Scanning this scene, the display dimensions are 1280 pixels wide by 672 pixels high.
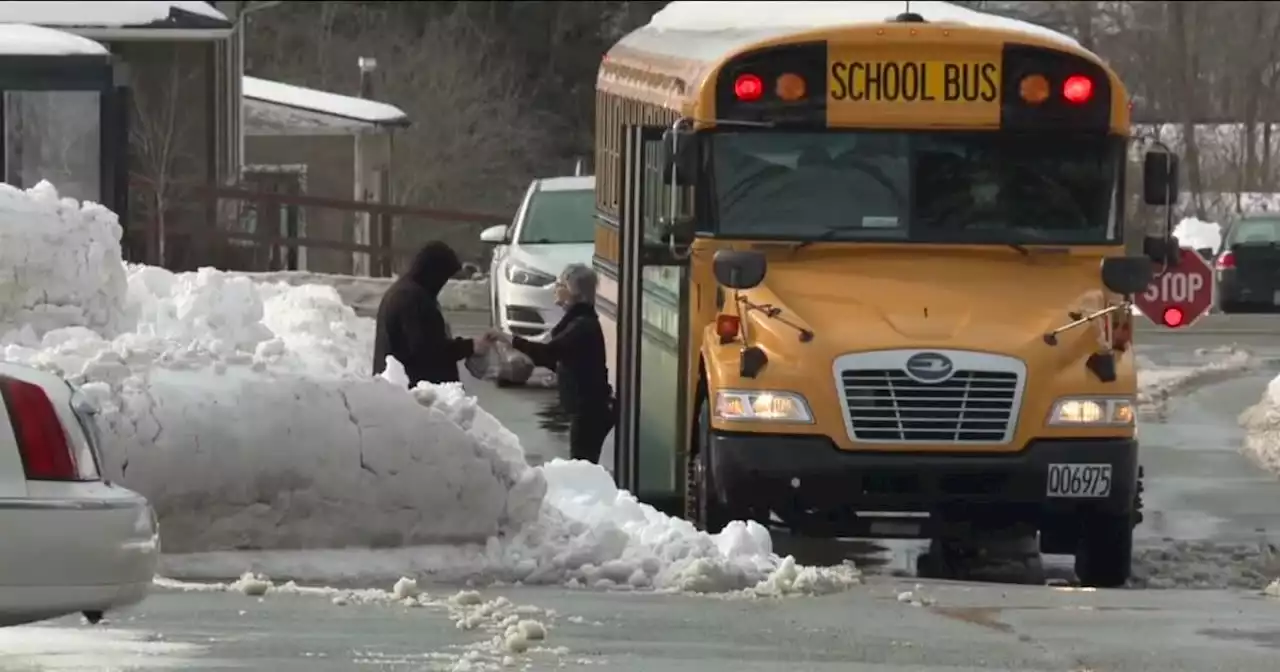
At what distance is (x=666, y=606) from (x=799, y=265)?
2.64m

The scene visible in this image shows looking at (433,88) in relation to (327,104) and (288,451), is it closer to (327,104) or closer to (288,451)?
(327,104)

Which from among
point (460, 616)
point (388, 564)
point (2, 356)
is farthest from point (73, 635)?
point (2, 356)

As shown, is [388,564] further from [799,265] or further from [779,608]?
[799,265]

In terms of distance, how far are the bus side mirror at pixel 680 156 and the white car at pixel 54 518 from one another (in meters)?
5.12

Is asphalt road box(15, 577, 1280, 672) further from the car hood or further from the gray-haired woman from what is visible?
the car hood

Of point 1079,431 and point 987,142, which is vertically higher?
point 987,142

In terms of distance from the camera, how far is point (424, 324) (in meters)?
13.7

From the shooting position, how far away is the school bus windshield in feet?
41.2

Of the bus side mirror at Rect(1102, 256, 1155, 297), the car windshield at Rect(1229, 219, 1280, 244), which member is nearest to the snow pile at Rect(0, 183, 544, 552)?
the bus side mirror at Rect(1102, 256, 1155, 297)

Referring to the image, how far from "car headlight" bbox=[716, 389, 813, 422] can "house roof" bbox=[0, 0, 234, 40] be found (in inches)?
922

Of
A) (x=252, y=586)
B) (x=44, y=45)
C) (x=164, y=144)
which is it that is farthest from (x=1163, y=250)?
(x=164, y=144)

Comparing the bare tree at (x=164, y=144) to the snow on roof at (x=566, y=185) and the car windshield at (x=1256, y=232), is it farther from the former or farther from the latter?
the car windshield at (x=1256, y=232)

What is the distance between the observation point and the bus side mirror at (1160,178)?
1249cm

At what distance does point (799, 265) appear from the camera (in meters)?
12.5
